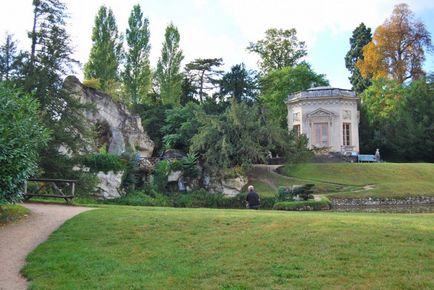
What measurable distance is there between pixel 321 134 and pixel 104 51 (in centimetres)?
2500

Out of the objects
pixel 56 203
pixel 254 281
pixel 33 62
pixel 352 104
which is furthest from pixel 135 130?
pixel 254 281

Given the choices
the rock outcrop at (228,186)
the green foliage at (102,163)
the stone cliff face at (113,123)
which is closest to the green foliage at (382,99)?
the rock outcrop at (228,186)

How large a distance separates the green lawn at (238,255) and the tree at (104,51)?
1508 inches

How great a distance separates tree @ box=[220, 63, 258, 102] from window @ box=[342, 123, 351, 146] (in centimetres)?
1085

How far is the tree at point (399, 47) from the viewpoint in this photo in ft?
181

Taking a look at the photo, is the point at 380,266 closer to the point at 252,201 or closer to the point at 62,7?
the point at 252,201

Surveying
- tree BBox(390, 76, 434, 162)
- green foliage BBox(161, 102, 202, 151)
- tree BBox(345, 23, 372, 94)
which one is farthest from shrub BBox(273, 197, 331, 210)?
tree BBox(345, 23, 372, 94)

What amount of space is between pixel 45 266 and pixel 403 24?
55976 mm

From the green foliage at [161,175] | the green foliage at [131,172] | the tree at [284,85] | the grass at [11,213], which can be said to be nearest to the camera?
the grass at [11,213]

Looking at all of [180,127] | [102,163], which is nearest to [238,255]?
→ [102,163]

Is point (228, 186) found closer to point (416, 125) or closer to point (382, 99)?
point (416, 125)

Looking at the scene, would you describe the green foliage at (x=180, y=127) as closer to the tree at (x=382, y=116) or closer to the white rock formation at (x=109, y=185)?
the white rock formation at (x=109, y=185)

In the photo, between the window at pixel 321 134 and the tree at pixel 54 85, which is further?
the window at pixel 321 134

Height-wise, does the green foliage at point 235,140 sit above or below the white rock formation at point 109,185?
above
